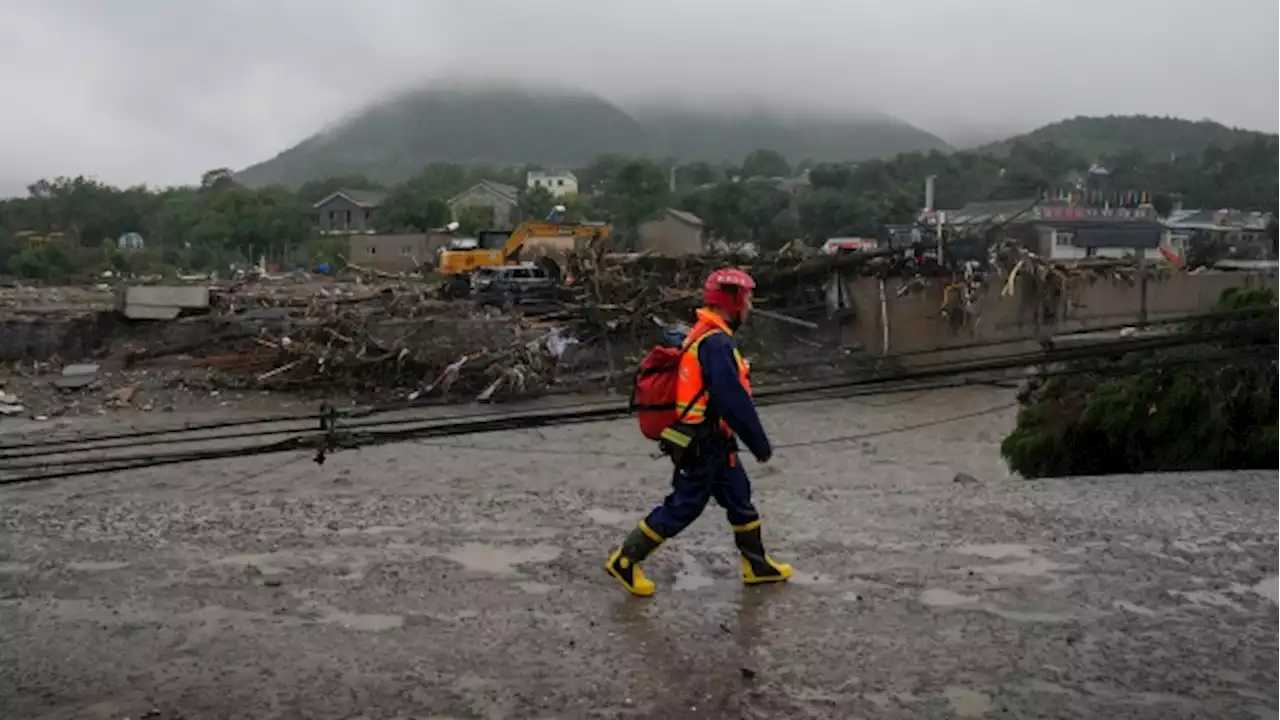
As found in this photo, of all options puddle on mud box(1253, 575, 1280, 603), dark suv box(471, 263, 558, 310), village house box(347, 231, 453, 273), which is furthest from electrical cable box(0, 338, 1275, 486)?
village house box(347, 231, 453, 273)

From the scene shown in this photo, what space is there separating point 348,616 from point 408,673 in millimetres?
958

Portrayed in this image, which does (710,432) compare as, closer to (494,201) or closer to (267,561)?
(267,561)

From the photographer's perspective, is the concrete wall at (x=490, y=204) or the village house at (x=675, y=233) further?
the concrete wall at (x=490, y=204)

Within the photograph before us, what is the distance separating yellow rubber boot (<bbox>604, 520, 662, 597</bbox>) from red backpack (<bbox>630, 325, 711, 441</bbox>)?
0.50 metres

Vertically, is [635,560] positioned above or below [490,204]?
below

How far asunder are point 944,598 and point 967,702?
1.40 metres

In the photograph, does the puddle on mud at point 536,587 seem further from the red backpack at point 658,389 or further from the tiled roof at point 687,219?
the tiled roof at point 687,219

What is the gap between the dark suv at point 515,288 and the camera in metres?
28.8

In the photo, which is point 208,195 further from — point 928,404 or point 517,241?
point 928,404

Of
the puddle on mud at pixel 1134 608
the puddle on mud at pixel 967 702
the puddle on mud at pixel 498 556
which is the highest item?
the puddle on mud at pixel 1134 608

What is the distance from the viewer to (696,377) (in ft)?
18.8

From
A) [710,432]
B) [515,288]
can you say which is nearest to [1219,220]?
[515,288]

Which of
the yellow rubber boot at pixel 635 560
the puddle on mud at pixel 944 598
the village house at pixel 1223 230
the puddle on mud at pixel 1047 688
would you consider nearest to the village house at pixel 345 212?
the village house at pixel 1223 230

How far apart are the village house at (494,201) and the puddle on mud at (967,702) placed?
222 feet
